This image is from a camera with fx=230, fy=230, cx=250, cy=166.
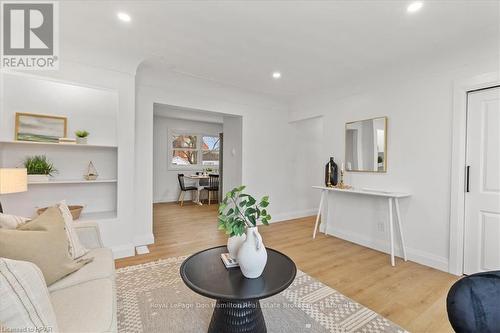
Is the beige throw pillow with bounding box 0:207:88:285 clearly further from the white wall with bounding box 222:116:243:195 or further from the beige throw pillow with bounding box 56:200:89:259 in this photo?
the white wall with bounding box 222:116:243:195

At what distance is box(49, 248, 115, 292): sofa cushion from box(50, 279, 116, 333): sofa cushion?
5cm

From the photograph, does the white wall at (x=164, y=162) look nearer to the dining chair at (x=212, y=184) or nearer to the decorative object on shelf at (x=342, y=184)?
the dining chair at (x=212, y=184)

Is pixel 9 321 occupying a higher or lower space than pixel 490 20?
lower

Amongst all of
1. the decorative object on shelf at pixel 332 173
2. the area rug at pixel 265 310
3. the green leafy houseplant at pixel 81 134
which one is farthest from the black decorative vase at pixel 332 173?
the green leafy houseplant at pixel 81 134

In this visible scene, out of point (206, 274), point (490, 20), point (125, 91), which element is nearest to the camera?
point (206, 274)

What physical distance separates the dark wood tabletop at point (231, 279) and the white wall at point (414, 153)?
2.16m

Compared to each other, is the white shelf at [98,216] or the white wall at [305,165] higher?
the white wall at [305,165]

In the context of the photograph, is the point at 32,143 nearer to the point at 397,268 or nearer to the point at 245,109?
the point at 245,109

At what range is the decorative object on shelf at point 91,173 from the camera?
2895 mm

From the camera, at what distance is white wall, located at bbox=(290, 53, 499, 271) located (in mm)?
2598

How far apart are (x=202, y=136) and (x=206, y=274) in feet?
20.6

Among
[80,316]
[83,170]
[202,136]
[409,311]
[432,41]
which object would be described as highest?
[432,41]

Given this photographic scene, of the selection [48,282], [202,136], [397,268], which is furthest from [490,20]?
[202,136]

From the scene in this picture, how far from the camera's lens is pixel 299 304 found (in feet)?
6.32
